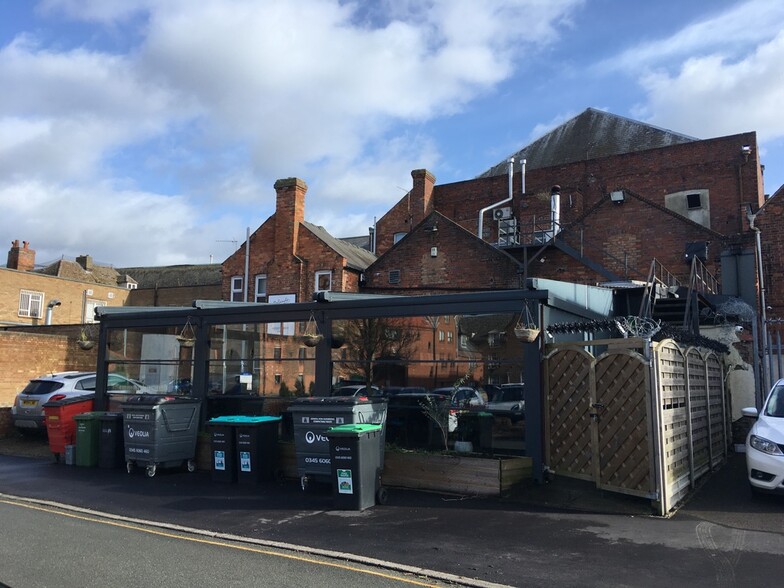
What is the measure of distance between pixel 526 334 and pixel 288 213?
17.4 metres

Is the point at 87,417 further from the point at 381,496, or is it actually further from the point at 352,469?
the point at 381,496

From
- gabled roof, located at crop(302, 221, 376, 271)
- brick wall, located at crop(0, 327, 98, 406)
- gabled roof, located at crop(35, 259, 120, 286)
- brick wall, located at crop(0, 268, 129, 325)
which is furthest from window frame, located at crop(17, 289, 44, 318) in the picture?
gabled roof, located at crop(302, 221, 376, 271)

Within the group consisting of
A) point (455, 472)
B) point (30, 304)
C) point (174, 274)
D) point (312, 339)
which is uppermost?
point (174, 274)

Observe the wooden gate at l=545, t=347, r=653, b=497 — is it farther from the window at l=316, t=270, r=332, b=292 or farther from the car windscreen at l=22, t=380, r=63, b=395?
the window at l=316, t=270, r=332, b=292

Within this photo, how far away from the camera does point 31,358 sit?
21031mm

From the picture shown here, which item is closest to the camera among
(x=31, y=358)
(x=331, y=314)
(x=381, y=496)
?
(x=381, y=496)

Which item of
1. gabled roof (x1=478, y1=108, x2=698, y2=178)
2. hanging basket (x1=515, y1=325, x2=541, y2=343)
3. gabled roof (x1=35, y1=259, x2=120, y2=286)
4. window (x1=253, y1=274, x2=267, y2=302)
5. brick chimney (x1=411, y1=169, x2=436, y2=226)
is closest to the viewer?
hanging basket (x1=515, y1=325, x2=541, y2=343)

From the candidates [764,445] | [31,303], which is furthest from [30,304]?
[764,445]

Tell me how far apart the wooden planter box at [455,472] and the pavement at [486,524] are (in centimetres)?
21

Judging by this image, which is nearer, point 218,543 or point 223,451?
point 218,543

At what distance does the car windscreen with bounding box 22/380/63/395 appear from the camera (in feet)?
51.2

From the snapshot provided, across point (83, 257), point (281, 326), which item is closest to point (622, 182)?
point (281, 326)

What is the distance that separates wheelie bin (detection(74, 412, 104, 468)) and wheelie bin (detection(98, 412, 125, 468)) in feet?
0.73

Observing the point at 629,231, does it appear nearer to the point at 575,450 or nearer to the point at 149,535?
the point at 575,450
